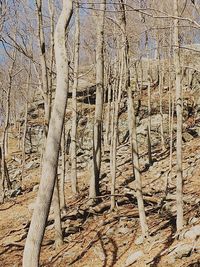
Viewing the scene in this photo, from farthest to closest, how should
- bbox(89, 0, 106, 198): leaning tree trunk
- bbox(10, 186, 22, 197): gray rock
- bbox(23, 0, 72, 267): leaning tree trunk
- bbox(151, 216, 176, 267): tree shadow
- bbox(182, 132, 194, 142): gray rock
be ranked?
bbox(182, 132, 194, 142): gray rock → bbox(10, 186, 22, 197): gray rock → bbox(89, 0, 106, 198): leaning tree trunk → bbox(151, 216, 176, 267): tree shadow → bbox(23, 0, 72, 267): leaning tree trunk

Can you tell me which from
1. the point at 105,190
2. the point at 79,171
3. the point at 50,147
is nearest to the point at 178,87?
the point at 50,147

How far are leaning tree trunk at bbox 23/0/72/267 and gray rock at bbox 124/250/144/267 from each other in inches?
133

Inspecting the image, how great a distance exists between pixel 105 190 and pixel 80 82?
20.3 m

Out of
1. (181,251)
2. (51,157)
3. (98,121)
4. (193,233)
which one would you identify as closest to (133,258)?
(181,251)

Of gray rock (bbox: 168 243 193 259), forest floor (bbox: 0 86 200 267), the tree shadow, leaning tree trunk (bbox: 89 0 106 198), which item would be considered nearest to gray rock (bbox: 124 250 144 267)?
forest floor (bbox: 0 86 200 267)

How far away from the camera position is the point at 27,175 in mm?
22828

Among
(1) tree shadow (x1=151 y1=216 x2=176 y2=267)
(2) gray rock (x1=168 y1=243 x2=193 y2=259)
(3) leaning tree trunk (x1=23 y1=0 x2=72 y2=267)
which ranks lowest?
(1) tree shadow (x1=151 y1=216 x2=176 y2=267)

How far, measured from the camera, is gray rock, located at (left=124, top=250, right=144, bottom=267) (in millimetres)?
7182

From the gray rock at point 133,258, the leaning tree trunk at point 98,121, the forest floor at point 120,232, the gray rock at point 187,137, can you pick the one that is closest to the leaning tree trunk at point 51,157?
the forest floor at point 120,232

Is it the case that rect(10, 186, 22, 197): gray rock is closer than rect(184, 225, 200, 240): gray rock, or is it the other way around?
rect(184, 225, 200, 240): gray rock

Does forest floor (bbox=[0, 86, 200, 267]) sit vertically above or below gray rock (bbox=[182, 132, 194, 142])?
above

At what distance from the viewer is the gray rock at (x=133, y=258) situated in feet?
23.6

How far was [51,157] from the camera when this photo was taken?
4.60 meters

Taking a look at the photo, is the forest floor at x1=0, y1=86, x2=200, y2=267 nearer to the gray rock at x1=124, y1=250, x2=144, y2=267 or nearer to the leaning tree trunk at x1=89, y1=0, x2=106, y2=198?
the gray rock at x1=124, y1=250, x2=144, y2=267
